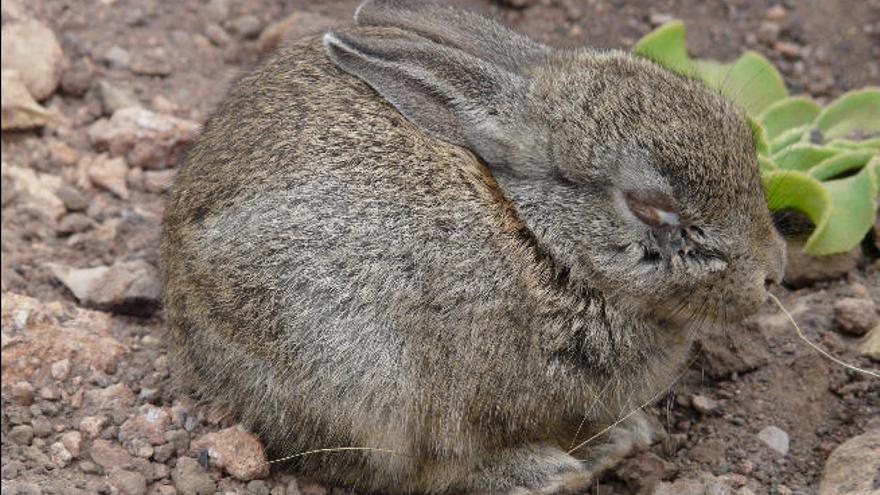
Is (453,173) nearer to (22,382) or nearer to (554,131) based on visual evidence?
(554,131)

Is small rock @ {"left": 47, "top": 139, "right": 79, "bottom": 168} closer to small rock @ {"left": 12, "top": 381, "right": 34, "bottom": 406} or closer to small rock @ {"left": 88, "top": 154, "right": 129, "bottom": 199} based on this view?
small rock @ {"left": 88, "top": 154, "right": 129, "bottom": 199}

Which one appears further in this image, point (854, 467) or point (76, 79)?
point (76, 79)

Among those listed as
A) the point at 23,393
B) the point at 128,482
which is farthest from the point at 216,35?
the point at 128,482

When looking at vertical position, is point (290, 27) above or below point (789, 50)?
below

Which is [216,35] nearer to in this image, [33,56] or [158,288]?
[33,56]

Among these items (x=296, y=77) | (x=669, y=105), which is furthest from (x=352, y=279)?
(x=669, y=105)

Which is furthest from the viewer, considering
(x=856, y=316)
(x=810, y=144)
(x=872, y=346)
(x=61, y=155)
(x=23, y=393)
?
(x=61, y=155)

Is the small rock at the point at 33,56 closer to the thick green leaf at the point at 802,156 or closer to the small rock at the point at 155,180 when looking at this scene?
the small rock at the point at 155,180
